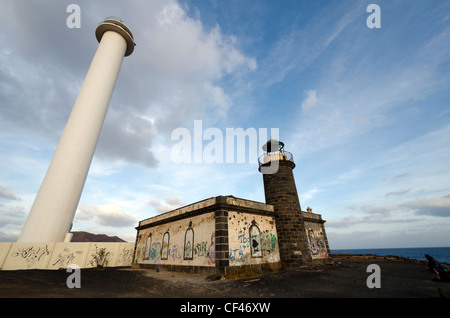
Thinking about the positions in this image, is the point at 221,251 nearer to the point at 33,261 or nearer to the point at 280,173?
the point at 280,173

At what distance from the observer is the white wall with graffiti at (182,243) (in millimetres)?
11053

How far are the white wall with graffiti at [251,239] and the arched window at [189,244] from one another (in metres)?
2.90

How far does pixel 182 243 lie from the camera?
13.0 metres

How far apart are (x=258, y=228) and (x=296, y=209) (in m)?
3.34

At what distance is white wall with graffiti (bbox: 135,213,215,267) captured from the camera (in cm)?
1105

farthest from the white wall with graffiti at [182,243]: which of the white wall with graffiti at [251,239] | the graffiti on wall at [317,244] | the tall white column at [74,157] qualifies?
the graffiti on wall at [317,244]

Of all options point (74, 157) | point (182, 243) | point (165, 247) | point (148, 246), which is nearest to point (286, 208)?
point (182, 243)

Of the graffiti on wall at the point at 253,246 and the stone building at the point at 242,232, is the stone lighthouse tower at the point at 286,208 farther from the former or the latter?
the graffiti on wall at the point at 253,246

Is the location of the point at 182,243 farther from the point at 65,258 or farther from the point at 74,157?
the point at 74,157

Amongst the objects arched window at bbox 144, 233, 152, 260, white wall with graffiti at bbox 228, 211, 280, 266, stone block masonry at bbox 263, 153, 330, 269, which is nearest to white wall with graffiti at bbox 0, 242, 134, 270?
arched window at bbox 144, 233, 152, 260

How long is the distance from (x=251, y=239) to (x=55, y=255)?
14.1 m

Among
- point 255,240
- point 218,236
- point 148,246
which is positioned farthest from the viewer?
point 148,246
